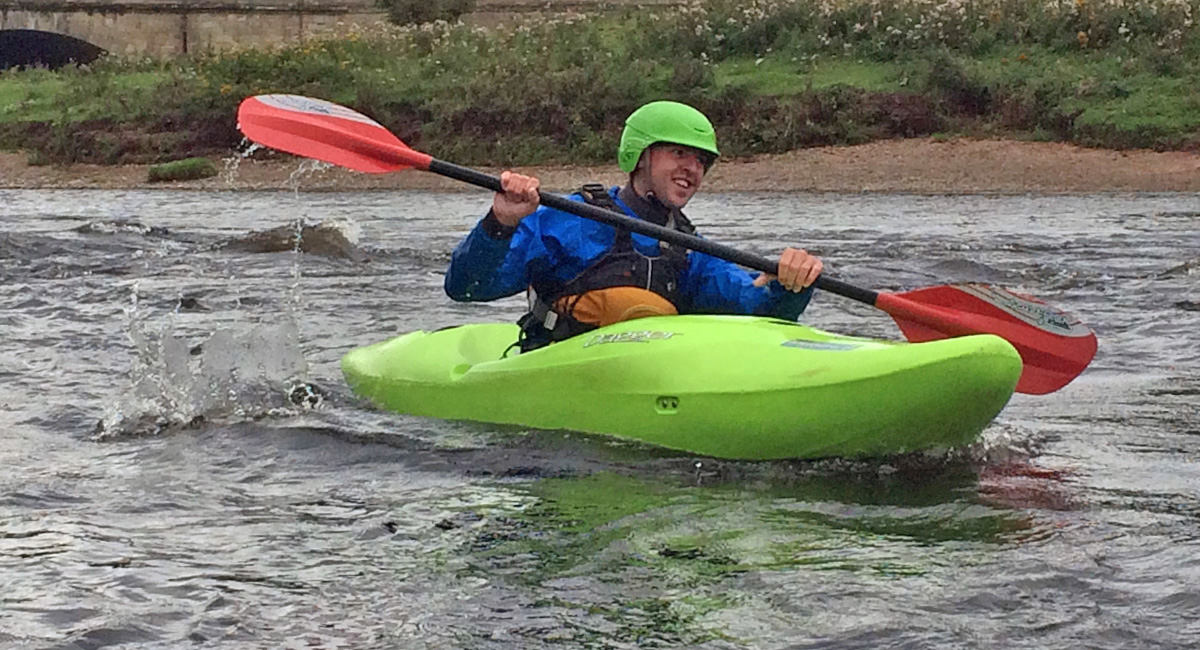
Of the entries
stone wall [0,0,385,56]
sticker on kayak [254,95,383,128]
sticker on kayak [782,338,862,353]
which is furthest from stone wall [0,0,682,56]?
sticker on kayak [782,338,862,353]

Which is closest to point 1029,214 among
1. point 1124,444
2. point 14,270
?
point 14,270

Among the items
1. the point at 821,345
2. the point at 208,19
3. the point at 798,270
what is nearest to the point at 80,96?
the point at 208,19

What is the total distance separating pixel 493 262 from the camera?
521 cm

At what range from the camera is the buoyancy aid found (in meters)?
5.35

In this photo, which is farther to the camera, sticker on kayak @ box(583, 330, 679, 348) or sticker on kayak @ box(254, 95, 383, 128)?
sticker on kayak @ box(254, 95, 383, 128)

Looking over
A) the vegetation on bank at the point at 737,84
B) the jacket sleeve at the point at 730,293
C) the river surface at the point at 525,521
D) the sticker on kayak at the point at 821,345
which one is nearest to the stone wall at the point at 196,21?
the vegetation on bank at the point at 737,84

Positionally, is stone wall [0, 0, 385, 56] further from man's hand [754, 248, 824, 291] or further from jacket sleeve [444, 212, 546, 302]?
man's hand [754, 248, 824, 291]

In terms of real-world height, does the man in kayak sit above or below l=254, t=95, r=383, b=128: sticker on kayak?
below

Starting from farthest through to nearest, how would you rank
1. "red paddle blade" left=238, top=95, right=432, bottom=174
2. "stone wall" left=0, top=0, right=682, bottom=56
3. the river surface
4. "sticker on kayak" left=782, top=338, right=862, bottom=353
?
"stone wall" left=0, top=0, right=682, bottom=56 → "red paddle blade" left=238, top=95, right=432, bottom=174 → "sticker on kayak" left=782, top=338, right=862, bottom=353 → the river surface

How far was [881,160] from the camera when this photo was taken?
19.0 m

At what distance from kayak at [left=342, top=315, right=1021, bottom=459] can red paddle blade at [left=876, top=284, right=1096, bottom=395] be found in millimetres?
362

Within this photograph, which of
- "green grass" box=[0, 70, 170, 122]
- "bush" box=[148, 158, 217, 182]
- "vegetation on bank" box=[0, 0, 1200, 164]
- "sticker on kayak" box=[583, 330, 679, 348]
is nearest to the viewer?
"sticker on kayak" box=[583, 330, 679, 348]

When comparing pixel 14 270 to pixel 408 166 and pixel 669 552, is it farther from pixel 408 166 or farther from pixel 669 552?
pixel 669 552

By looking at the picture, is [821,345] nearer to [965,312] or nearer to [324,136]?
[965,312]
